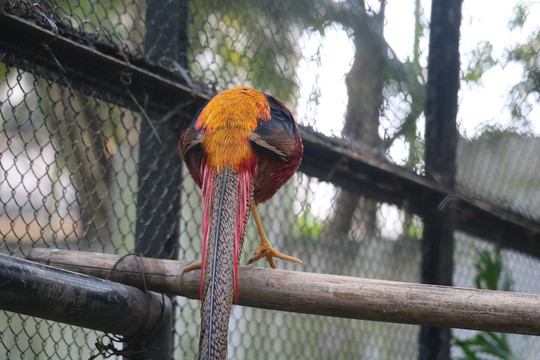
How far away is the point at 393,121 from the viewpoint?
3131 millimetres

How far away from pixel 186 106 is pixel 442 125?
1458mm

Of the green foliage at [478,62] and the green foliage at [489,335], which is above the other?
the green foliage at [478,62]

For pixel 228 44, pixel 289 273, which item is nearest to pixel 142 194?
pixel 228 44

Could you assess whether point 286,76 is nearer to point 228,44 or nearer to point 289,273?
point 228,44

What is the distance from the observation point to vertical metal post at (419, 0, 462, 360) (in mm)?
3109

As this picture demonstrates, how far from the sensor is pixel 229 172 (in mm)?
1668

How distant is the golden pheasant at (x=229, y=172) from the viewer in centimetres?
137

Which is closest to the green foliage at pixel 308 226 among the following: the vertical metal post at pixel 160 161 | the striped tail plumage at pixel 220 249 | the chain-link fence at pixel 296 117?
the chain-link fence at pixel 296 117

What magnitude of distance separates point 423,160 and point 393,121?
10.5 inches

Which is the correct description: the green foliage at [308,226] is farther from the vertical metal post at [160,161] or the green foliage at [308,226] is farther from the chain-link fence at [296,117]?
the vertical metal post at [160,161]

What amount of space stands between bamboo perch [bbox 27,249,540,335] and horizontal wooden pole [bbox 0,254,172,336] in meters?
0.09

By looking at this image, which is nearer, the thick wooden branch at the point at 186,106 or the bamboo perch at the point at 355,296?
the bamboo perch at the point at 355,296

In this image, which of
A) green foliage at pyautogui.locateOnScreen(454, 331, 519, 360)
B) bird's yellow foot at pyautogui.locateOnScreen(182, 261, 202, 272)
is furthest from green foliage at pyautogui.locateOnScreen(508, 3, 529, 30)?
bird's yellow foot at pyautogui.locateOnScreen(182, 261, 202, 272)

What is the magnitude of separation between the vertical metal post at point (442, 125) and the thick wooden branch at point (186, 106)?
12cm
